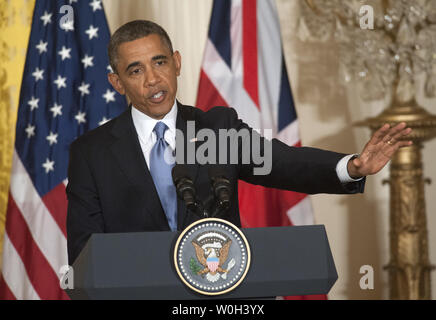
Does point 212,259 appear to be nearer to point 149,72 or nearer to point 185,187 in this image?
point 185,187

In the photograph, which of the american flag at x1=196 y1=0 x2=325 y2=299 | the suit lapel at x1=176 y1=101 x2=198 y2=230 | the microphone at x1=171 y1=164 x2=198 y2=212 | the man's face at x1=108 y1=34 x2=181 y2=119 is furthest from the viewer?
the american flag at x1=196 y1=0 x2=325 y2=299

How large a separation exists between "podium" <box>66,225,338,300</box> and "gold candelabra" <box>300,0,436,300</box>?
317 cm

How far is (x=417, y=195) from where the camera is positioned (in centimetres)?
500

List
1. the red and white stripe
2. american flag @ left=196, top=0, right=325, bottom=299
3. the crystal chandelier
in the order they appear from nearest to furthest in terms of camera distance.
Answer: the crystal chandelier
the red and white stripe
american flag @ left=196, top=0, right=325, bottom=299

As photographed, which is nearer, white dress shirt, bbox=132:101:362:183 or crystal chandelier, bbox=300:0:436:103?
white dress shirt, bbox=132:101:362:183

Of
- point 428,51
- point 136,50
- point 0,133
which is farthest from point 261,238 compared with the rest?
point 0,133

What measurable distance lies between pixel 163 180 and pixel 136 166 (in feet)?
0.34

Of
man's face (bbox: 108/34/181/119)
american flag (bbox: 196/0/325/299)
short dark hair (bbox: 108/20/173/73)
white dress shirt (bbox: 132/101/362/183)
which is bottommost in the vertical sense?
white dress shirt (bbox: 132/101/362/183)

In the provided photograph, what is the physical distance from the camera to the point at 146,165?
2391mm

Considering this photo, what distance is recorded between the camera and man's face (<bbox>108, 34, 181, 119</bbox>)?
7.98 ft

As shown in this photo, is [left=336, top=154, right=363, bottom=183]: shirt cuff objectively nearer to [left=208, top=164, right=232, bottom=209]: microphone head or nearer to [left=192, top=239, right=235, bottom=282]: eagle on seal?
[left=208, top=164, right=232, bottom=209]: microphone head

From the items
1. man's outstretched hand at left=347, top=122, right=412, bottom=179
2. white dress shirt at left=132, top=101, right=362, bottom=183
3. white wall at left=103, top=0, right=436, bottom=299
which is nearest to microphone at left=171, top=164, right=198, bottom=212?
white dress shirt at left=132, top=101, right=362, bottom=183

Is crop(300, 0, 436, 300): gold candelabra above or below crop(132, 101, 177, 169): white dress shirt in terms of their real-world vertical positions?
above

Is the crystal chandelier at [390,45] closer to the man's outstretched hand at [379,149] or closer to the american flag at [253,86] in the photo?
the american flag at [253,86]
